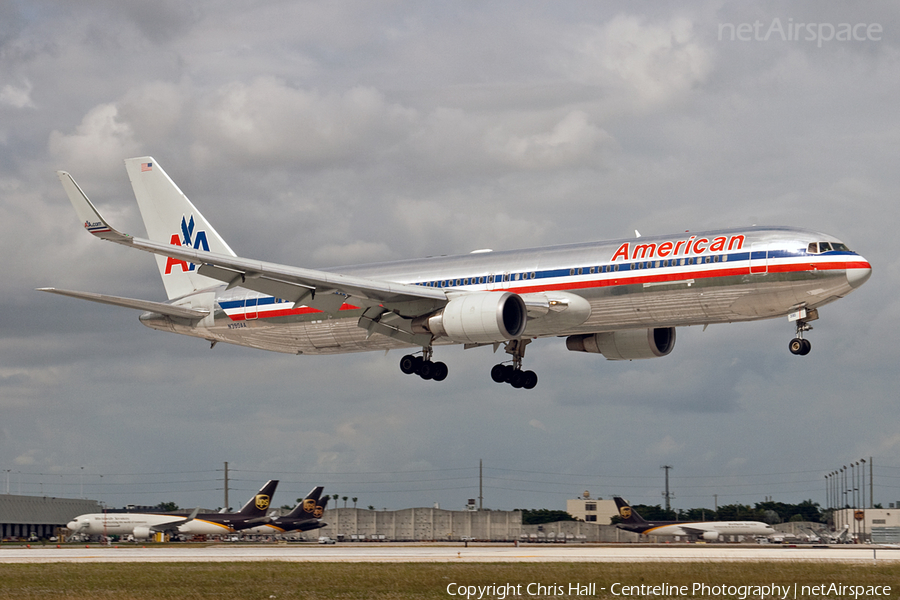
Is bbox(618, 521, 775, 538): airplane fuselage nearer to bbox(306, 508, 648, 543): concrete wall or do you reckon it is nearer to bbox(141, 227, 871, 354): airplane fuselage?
bbox(306, 508, 648, 543): concrete wall

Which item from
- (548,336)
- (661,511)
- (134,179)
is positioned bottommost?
(661,511)

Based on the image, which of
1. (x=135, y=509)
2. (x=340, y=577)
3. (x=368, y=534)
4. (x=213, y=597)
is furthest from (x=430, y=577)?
(x=135, y=509)

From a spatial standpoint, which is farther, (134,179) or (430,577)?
(134,179)

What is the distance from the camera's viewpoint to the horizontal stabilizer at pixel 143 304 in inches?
1781

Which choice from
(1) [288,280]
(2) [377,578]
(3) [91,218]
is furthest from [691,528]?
(3) [91,218]

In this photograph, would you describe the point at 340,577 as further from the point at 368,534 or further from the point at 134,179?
the point at 368,534

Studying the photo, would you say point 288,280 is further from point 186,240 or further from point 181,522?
point 181,522

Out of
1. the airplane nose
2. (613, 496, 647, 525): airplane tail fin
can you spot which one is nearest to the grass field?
the airplane nose

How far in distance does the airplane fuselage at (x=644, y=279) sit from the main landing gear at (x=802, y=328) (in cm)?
40

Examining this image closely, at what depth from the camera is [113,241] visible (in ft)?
124

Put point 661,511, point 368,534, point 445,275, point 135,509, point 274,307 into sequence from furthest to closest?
1. point 661,511
2. point 135,509
3. point 368,534
4. point 274,307
5. point 445,275

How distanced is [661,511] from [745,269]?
14806cm

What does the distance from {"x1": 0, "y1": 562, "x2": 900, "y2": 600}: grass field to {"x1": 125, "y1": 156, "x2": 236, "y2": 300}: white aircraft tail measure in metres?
16.6

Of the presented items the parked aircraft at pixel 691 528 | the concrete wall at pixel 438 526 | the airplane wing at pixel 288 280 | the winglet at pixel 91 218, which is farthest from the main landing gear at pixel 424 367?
the concrete wall at pixel 438 526
